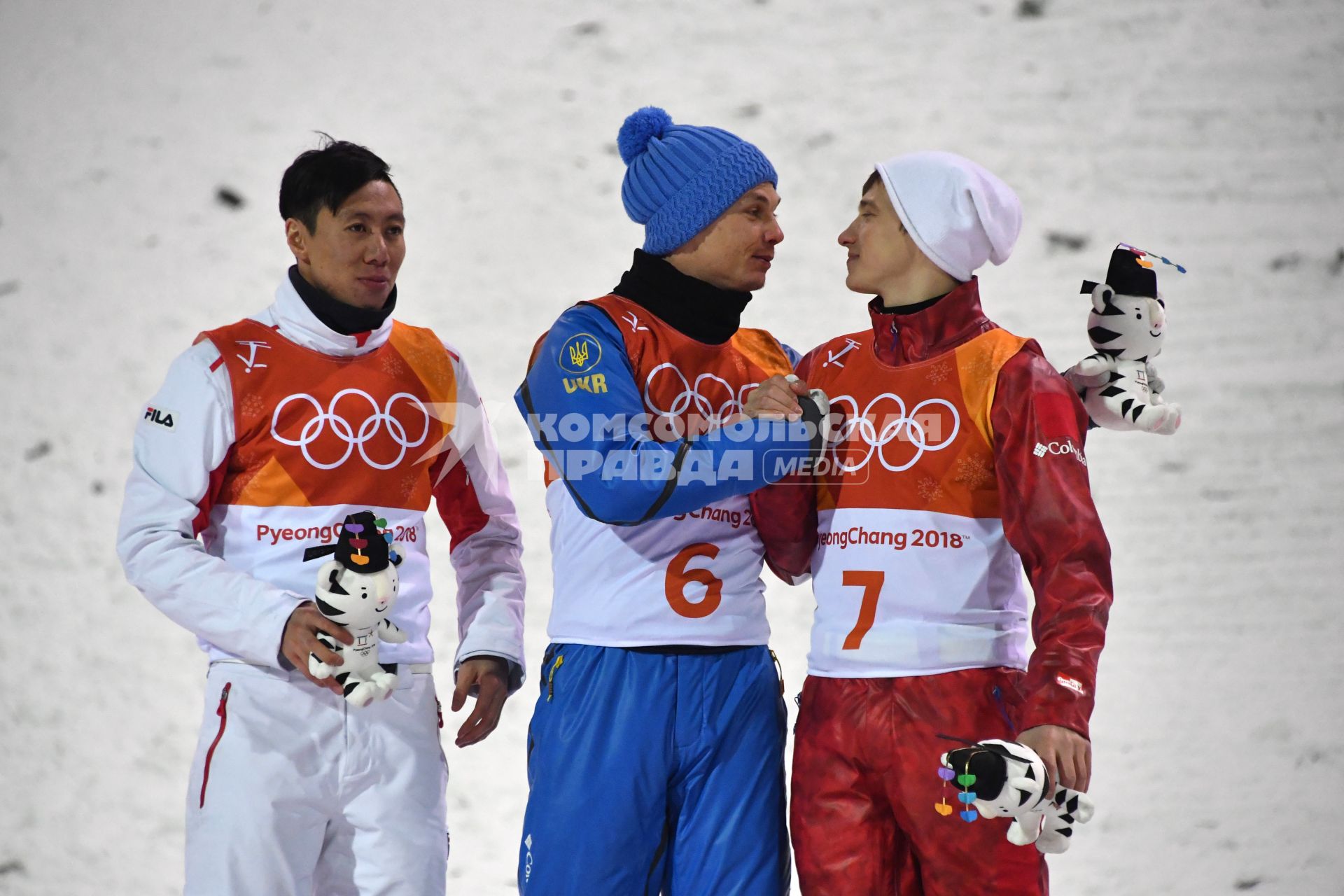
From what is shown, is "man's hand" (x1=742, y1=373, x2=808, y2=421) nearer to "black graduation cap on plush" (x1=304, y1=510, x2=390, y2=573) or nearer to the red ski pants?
the red ski pants

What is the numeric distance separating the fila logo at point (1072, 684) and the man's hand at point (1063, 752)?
0.04 m

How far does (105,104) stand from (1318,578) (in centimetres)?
290

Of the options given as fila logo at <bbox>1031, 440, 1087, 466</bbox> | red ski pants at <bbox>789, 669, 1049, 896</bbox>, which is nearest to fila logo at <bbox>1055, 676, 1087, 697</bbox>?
red ski pants at <bbox>789, 669, 1049, 896</bbox>

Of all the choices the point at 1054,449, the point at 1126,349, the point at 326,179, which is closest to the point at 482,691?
the point at 326,179

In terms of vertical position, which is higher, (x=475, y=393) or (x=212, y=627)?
(x=475, y=393)

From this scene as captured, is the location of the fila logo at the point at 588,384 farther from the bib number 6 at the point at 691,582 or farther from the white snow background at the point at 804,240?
the white snow background at the point at 804,240

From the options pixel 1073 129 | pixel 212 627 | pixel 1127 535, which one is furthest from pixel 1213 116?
pixel 212 627

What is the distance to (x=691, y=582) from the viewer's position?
172 cm

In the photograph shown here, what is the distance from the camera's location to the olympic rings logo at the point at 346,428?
1.81 meters

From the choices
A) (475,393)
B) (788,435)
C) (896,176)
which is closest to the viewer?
(788,435)

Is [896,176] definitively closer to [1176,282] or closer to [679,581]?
[679,581]

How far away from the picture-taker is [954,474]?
1.62m

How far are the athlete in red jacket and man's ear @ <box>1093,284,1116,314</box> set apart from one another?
0.41ft

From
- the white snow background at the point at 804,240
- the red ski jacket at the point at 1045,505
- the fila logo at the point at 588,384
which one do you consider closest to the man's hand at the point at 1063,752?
the red ski jacket at the point at 1045,505
